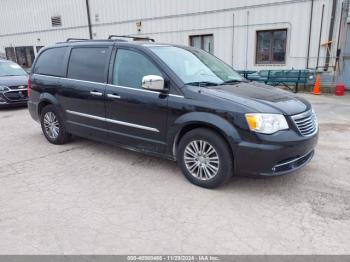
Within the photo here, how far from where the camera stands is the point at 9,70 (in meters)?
10.4

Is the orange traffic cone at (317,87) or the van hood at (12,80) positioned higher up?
the van hood at (12,80)

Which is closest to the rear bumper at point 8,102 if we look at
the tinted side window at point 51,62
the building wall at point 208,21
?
the tinted side window at point 51,62

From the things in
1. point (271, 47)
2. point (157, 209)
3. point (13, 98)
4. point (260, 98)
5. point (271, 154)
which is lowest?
point (157, 209)

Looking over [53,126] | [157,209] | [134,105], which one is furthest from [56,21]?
[157,209]

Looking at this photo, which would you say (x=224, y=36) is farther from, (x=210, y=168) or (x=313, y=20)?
(x=210, y=168)

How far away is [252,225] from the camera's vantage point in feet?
10.4

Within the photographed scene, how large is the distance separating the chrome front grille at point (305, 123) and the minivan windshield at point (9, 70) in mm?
9481

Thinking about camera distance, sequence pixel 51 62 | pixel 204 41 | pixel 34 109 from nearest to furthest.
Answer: pixel 51 62 → pixel 34 109 → pixel 204 41

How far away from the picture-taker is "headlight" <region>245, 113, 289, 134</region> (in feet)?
11.5

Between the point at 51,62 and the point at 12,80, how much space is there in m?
4.79

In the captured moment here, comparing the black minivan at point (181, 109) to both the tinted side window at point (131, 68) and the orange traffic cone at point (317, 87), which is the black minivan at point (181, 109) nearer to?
the tinted side window at point (131, 68)

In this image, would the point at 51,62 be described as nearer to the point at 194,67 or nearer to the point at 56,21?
the point at 194,67

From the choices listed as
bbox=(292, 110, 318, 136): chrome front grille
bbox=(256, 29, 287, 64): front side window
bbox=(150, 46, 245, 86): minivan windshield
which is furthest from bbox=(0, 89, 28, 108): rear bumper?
bbox=(256, 29, 287, 64): front side window

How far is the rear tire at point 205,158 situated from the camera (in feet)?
12.2
